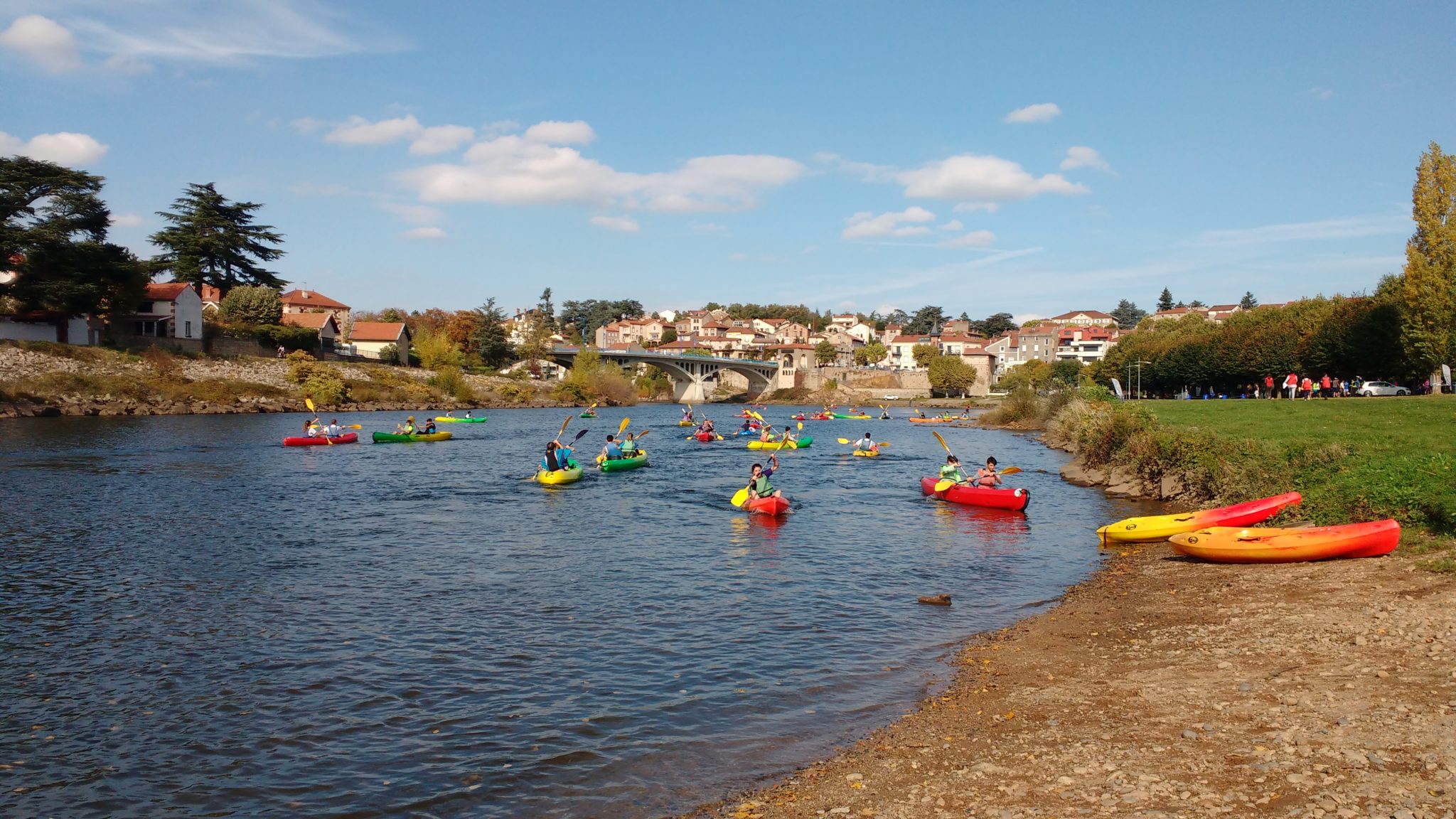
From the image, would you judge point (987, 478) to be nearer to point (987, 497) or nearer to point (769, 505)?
point (987, 497)

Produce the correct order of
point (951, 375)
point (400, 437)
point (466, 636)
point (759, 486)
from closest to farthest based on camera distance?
point (466, 636)
point (759, 486)
point (400, 437)
point (951, 375)

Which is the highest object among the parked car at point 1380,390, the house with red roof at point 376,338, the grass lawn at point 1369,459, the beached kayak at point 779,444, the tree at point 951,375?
the house with red roof at point 376,338

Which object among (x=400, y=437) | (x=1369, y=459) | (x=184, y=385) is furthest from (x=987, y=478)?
(x=184, y=385)

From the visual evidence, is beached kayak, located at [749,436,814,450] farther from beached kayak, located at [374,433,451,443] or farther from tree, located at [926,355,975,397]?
tree, located at [926,355,975,397]

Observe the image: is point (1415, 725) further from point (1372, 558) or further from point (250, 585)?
point (250, 585)

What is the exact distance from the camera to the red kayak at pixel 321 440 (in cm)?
4594

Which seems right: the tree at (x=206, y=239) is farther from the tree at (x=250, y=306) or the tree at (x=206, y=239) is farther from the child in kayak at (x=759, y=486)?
the child in kayak at (x=759, y=486)

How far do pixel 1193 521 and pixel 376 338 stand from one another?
329ft

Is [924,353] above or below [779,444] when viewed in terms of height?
above

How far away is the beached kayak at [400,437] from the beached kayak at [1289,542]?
41.2 meters

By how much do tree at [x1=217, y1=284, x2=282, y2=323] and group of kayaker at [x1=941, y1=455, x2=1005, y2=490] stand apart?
7355 cm

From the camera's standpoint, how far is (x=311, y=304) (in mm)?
124188

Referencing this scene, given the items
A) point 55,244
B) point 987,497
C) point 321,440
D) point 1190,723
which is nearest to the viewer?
point 1190,723

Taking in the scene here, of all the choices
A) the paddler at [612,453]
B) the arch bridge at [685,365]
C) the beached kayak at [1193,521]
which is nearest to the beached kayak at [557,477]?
the paddler at [612,453]
